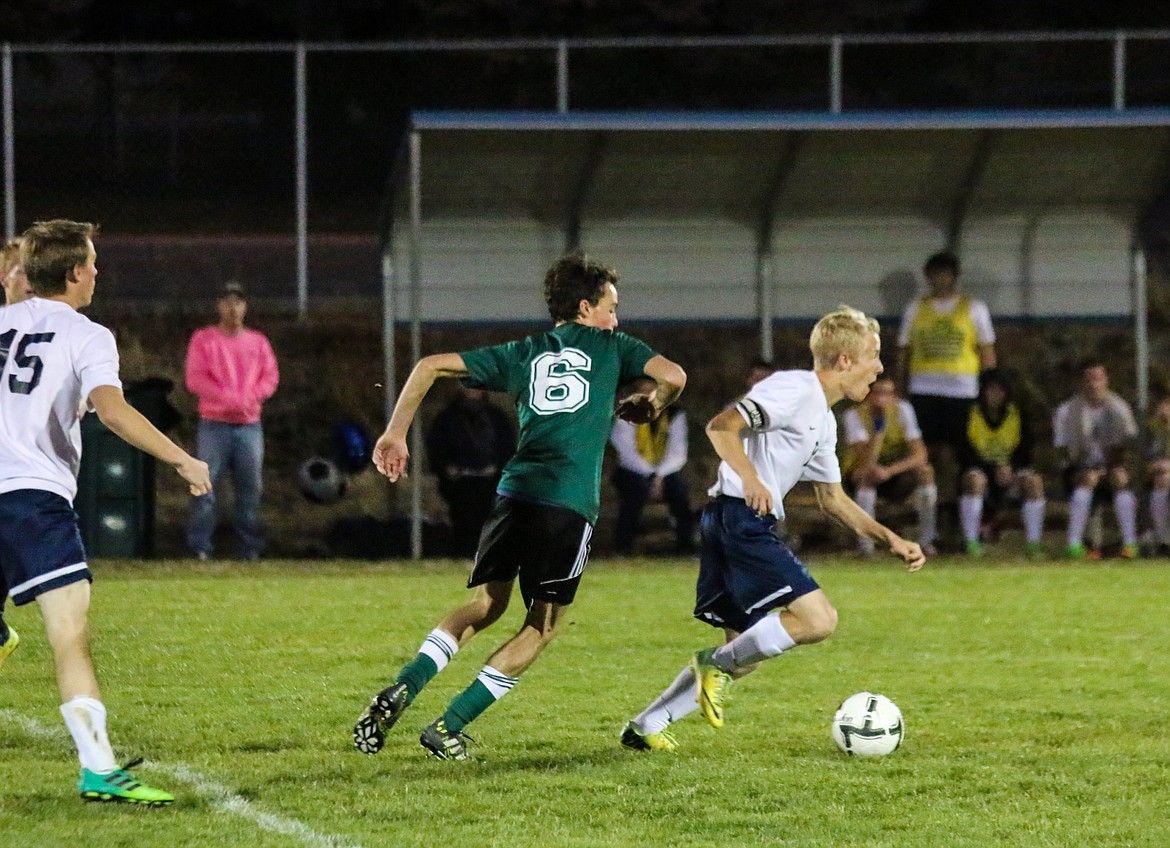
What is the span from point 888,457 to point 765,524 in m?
7.99

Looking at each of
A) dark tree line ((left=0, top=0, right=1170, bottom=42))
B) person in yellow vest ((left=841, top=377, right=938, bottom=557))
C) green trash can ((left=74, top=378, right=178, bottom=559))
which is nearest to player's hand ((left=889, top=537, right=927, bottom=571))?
person in yellow vest ((left=841, top=377, right=938, bottom=557))

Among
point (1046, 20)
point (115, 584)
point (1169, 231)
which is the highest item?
point (1046, 20)

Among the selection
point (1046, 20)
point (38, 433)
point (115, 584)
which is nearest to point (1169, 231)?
point (1046, 20)

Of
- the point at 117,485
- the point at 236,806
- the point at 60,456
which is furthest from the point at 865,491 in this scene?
the point at 60,456

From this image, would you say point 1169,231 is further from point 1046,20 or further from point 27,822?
point 27,822

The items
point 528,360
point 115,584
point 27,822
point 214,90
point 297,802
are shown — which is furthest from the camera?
point 214,90

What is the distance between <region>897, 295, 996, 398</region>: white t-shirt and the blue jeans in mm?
5099

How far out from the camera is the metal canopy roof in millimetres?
13930

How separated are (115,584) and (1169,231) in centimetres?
1580

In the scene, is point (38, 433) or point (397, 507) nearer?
point (38, 433)

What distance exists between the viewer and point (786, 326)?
1609cm

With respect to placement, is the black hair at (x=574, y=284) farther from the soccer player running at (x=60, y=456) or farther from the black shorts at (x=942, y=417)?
the black shorts at (x=942, y=417)

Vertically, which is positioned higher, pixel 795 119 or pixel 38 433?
pixel 795 119

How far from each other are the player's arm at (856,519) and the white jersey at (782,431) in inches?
5.7
